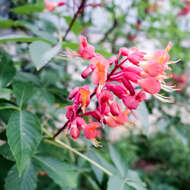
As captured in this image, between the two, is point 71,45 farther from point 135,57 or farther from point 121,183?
point 121,183

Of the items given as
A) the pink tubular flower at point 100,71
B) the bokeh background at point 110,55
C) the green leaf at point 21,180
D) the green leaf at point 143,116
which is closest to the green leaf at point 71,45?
the bokeh background at point 110,55

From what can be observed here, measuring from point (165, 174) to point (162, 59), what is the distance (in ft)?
8.68

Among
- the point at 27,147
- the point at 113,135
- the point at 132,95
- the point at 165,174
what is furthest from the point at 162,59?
the point at 113,135

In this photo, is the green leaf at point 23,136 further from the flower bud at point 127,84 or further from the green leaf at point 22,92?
the flower bud at point 127,84

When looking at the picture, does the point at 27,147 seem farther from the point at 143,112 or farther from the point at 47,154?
the point at 143,112

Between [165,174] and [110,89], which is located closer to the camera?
[110,89]

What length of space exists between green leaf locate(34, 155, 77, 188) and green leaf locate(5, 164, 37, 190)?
3cm

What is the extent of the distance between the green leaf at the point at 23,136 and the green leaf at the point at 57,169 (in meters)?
0.13

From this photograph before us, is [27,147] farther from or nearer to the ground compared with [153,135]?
farther from the ground

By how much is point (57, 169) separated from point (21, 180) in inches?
4.0

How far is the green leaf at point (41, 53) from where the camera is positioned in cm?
51

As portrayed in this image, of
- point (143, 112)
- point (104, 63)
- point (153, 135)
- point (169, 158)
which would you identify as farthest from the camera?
point (153, 135)

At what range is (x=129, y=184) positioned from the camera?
2.13ft

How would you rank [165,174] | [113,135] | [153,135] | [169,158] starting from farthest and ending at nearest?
[113,135] < [153,135] < [169,158] < [165,174]
